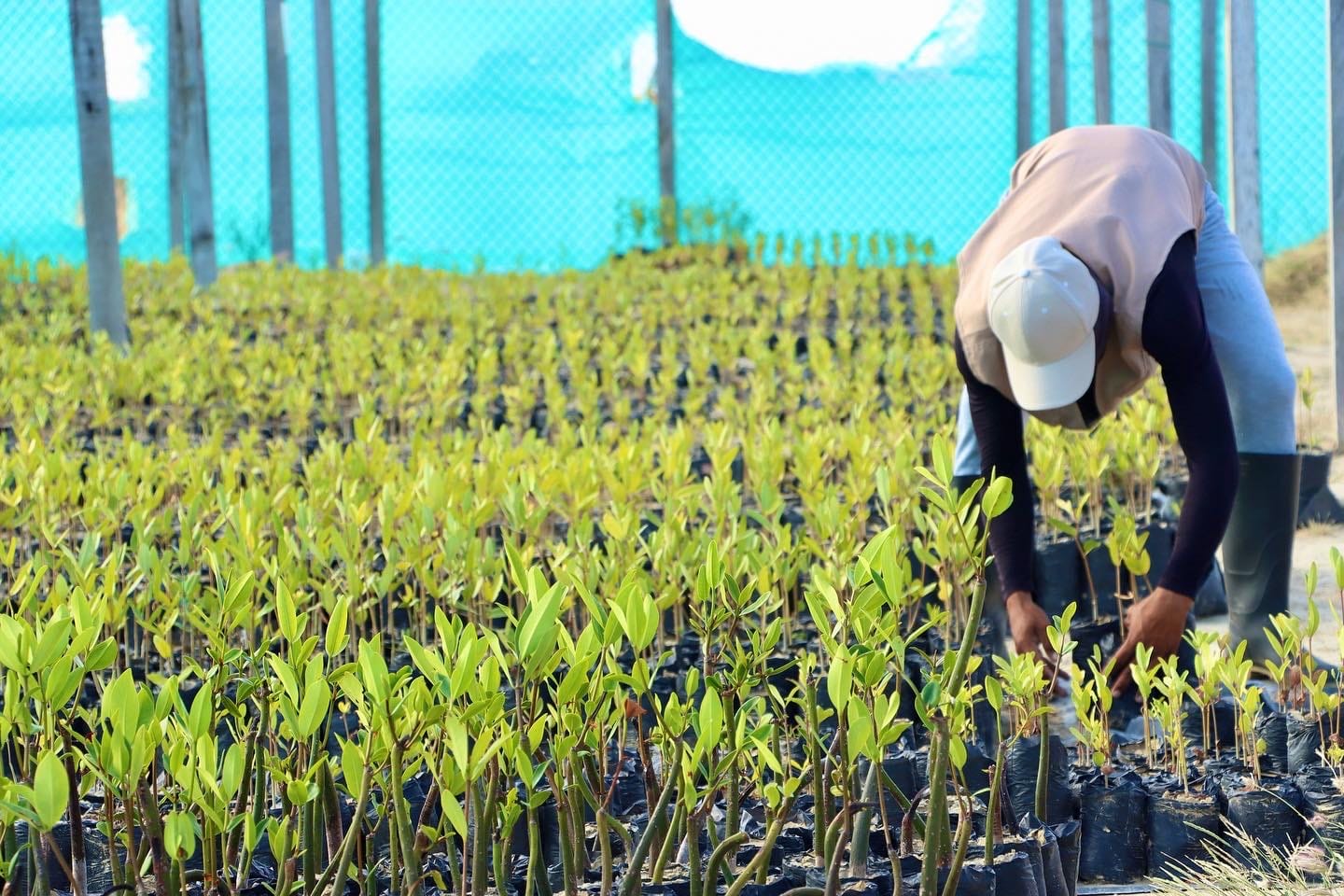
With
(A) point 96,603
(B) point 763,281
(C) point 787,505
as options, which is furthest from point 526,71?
(A) point 96,603

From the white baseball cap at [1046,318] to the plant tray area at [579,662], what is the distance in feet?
0.78

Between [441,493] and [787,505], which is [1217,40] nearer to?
[787,505]

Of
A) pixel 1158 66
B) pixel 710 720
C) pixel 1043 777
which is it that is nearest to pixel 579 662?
pixel 710 720

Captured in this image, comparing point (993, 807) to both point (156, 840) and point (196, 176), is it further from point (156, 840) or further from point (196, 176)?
point (196, 176)

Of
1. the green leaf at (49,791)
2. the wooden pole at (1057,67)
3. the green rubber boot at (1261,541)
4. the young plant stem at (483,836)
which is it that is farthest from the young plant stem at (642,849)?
the wooden pole at (1057,67)

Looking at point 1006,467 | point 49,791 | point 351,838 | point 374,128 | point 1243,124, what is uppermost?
point 374,128

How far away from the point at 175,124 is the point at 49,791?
804 cm

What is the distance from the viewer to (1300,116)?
9.70 m

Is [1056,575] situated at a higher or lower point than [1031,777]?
higher

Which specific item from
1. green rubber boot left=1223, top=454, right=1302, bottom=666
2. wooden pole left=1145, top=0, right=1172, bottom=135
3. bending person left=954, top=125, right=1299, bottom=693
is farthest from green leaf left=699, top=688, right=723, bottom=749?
wooden pole left=1145, top=0, right=1172, bottom=135

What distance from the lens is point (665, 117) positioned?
8.94 meters

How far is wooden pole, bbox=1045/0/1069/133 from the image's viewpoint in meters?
7.57

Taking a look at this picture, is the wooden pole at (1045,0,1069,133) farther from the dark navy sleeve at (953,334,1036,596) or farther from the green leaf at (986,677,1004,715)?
the green leaf at (986,677,1004,715)

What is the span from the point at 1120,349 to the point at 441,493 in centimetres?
129
